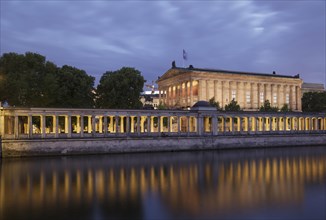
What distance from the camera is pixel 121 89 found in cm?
8125

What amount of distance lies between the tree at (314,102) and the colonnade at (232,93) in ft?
24.2

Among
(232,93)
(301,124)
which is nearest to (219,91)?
(232,93)

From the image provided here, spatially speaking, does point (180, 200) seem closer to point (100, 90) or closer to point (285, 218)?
point (285, 218)

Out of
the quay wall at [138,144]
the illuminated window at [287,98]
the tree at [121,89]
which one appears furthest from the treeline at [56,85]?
the illuminated window at [287,98]

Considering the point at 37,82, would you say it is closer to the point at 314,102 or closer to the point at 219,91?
the point at 219,91

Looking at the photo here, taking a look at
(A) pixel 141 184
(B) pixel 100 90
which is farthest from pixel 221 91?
(A) pixel 141 184

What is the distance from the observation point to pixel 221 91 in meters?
124

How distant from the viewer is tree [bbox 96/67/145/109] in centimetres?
8056

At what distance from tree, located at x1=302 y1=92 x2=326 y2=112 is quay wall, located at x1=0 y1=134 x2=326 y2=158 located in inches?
1795

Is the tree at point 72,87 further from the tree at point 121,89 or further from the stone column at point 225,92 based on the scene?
the stone column at point 225,92

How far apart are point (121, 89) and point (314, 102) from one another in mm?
76865

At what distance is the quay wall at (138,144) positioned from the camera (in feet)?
175

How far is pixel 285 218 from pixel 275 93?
403 feet

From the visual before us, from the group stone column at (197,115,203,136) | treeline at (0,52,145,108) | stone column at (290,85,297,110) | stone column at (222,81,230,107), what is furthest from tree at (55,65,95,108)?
stone column at (290,85,297,110)
